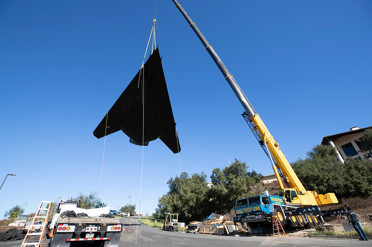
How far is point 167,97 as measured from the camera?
7.58 m

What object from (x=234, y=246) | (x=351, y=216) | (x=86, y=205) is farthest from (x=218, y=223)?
(x=86, y=205)

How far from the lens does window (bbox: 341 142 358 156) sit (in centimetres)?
3420

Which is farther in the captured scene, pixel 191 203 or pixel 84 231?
pixel 191 203

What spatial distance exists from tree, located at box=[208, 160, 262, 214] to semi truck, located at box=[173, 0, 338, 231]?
14228 mm

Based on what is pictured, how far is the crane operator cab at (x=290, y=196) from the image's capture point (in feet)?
34.8

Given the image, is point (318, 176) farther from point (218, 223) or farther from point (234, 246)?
point (234, 246)

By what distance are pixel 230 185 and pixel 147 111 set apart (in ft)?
73.9

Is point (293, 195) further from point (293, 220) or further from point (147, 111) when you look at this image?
point (147, 111)

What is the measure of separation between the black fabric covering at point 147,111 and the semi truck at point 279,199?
248 inches

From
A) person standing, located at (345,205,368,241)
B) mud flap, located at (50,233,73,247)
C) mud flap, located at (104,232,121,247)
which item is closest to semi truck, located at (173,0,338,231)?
person standing, located at (345,205,368,241)

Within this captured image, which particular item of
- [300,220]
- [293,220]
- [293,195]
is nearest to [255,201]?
[293,220]

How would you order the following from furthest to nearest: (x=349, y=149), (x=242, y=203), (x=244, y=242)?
1. (x=349, y=149)
2. (x=242, y=203)
3. (x=244, y=242)

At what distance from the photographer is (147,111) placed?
796cm

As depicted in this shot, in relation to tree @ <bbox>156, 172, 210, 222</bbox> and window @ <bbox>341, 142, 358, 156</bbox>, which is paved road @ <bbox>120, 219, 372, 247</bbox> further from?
window @ <bbox>341, 142, 358, 156</bbox>
